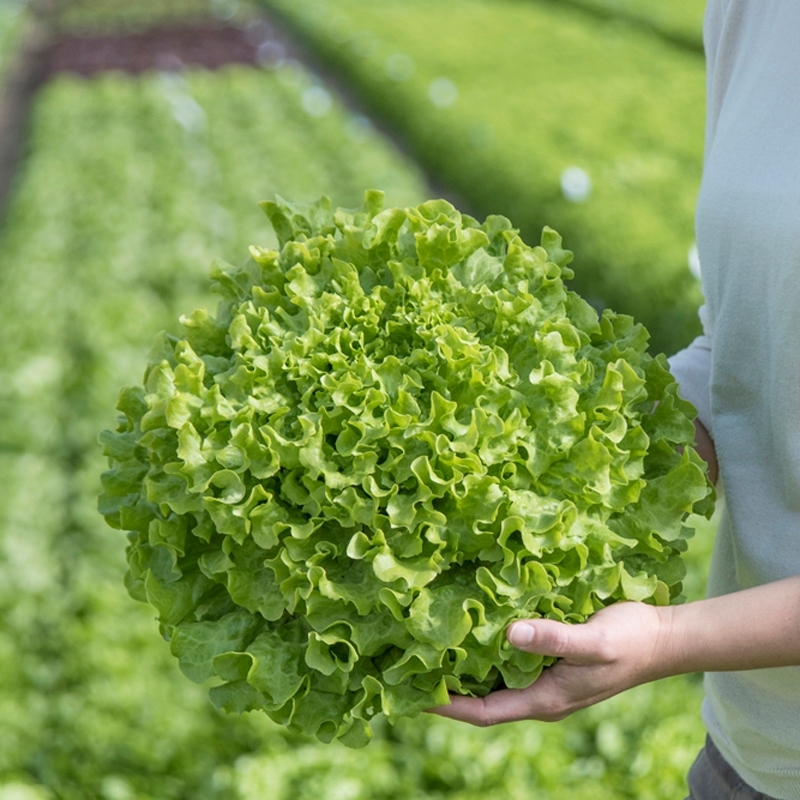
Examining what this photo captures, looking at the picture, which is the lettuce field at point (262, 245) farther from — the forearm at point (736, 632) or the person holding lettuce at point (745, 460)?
the forearm at point (736, 632)

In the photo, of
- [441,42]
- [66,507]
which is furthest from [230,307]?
[441,42]

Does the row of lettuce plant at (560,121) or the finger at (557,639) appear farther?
the row of lettuce plant at (560,121)

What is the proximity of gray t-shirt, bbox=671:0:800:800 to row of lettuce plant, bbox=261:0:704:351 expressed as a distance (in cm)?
430

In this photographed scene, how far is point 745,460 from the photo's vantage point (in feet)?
6.48

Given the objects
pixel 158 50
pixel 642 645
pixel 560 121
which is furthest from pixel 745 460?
pixel 158 50

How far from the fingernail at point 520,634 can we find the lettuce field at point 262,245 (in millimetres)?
2229

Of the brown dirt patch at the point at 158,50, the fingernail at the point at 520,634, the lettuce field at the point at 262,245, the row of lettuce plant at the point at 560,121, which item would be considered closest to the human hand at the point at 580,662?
the fingernail at the point at 520,634

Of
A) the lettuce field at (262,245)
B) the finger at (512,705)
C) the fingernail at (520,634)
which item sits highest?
the fingernail at (520,634)

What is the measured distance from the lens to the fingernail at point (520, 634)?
1.72 m

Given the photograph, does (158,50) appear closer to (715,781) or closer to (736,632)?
(715,781)

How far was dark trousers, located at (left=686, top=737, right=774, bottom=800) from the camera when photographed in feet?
6.99

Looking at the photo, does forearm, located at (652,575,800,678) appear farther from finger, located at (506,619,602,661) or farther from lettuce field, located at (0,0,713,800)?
lettuce field, located at (0,0,713,800)

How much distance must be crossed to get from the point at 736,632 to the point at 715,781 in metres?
0.68

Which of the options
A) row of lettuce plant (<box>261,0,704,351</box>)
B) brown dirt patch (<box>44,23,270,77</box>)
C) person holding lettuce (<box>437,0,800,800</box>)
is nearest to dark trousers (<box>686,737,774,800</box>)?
person holding lettuce (<box>437,0,800,800</box>)
